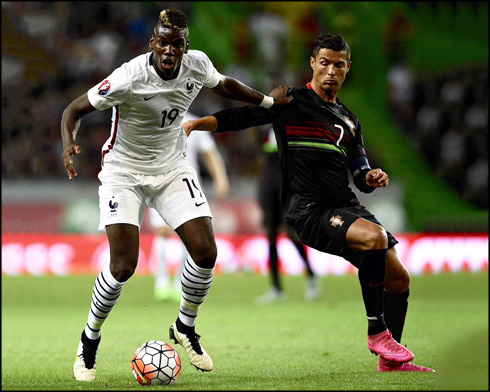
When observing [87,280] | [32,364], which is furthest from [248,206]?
[32,364]

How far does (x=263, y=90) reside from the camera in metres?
17.9

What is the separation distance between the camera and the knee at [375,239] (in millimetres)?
5363

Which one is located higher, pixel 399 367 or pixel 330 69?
pixel 330 69

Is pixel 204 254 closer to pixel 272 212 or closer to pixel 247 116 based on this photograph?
pixel 247 116

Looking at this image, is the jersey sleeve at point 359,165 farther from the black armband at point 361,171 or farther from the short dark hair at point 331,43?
the short dark hair at point 331,43

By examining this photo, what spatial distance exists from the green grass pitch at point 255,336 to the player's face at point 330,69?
6.31 ft

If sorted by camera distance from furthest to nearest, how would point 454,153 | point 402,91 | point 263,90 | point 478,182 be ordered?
point 402,91
point 454,153
point 263,90
point 478,182

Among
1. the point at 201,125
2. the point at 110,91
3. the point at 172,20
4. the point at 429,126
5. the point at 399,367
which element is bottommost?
the point at 399,367

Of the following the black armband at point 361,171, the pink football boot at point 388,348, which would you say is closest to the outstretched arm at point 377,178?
the black armband at point 361,171

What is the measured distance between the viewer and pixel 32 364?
6.17m

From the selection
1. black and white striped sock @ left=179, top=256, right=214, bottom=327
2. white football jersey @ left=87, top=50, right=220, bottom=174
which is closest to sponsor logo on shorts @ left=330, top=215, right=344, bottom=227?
black and white striped sock @ left=179, top=256, right=214, bottom=327

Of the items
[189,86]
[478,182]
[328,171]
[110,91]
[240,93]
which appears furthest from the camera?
[478,182]

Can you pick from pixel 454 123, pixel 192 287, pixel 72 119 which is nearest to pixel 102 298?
pixel 192 287

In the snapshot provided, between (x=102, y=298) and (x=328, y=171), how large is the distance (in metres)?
1.73
